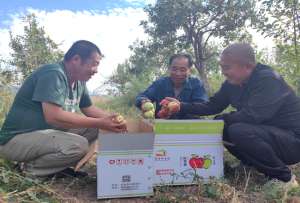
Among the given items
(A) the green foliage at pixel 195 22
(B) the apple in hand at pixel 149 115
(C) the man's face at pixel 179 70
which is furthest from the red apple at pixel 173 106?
(A) the green foliage at pixel 195 22

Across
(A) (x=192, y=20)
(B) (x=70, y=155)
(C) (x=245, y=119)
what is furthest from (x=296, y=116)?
(A) (x=192, y=20)

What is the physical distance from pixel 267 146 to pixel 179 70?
1.54 meters

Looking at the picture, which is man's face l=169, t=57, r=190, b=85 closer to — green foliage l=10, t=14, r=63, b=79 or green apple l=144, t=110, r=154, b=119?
green apple l=144, t=110, r=154, b=119

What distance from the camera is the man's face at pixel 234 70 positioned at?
290cm

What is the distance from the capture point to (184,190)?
2.64 m

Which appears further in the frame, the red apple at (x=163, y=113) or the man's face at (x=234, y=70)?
the red apple at (x=163, y=113)

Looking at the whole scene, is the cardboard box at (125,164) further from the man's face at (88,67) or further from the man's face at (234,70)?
the man's face at (234,70)

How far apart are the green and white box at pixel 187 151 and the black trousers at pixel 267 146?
0.57ft

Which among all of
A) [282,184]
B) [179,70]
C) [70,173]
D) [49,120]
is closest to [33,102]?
[49,120]

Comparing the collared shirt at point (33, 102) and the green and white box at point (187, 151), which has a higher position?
the collared shirt at point (33, 102)

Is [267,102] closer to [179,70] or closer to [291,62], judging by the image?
[179,70]

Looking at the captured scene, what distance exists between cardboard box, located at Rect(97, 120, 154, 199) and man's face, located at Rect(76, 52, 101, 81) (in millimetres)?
744

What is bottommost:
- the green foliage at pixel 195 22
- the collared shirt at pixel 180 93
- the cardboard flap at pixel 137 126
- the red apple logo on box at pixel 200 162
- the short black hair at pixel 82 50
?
the red apple logo on box at pixel 200 162

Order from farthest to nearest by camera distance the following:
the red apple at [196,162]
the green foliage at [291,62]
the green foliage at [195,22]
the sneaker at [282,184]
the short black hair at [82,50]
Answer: the green foliage at [195,22], the green foliage at [291,62], the short black hair at [82,50], the red apple at [196,162], the sneaker at [282,184]
